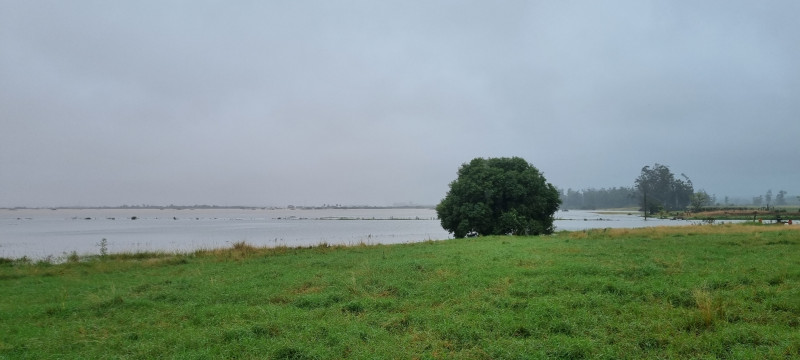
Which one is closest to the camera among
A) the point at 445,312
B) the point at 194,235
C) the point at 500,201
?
the point at 445,312

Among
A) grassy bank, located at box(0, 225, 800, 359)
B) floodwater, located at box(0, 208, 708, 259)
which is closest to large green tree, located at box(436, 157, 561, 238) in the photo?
floodwater, located at box(0, 208, 708, 259)

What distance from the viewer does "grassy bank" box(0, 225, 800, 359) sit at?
7.53m

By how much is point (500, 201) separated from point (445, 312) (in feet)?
108

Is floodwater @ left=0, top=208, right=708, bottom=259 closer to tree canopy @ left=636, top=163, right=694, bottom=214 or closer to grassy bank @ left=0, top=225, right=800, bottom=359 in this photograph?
grassy bank @ left=0, top=225, right=800, bottom=359

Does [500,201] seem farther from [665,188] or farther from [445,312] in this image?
[665,188]

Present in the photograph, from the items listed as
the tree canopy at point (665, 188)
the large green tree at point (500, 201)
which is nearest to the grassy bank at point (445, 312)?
the large green tree at point (500, 201)

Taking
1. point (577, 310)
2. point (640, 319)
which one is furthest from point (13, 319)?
point (640, 319)

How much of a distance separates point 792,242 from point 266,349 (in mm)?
23691

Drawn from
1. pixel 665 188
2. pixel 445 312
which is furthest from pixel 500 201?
pixel 665 188

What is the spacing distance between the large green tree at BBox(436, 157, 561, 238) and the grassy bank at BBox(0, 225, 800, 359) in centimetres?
2245

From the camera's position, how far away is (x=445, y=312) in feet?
31.7

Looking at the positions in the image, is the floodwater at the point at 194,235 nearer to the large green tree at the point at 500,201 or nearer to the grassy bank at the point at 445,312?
the large green tree at the point at 500,201

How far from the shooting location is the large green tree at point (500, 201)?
39844 mm

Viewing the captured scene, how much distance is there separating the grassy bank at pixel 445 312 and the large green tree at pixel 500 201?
22.5 metres
